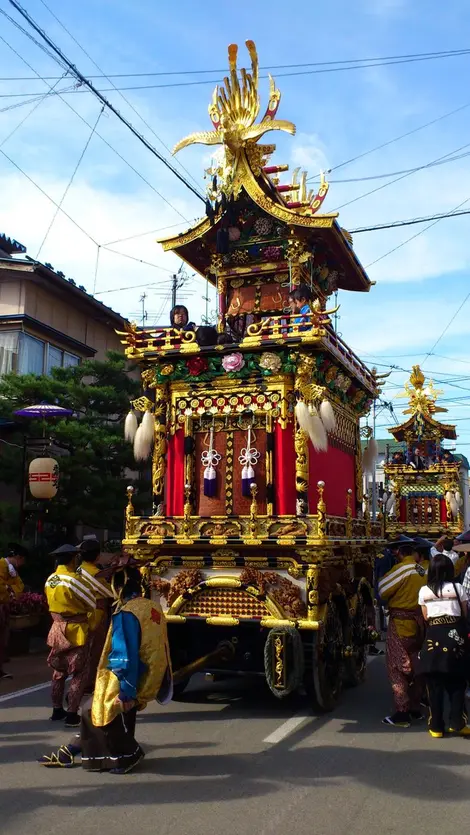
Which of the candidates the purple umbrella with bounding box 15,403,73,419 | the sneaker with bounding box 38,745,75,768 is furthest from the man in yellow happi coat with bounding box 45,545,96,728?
the purple umbrella with bounding box 15,403,73,419

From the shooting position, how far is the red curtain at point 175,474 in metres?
10.5

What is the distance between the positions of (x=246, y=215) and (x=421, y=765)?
873 centimetres

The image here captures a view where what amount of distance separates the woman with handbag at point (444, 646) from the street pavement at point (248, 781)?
0.84ft

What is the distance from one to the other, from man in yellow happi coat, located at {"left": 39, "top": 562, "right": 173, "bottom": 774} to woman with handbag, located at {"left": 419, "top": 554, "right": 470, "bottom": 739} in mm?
2961

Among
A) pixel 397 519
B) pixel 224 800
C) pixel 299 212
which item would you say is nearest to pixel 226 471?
pixel 299 212

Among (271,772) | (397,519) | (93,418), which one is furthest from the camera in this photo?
(397,519)

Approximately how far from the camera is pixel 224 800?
5504 mm

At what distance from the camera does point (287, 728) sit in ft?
26.0

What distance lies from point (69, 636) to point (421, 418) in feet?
78.8

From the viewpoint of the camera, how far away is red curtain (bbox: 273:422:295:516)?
9828 millimetres

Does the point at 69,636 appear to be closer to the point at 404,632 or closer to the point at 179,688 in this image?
the point at 179,688

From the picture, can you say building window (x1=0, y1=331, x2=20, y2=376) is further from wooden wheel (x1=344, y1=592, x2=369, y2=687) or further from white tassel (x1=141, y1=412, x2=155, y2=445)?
wooden wheel (x1=344, y1=592, x2=369, y2=687)

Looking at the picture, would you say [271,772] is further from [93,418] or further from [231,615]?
[93,418]

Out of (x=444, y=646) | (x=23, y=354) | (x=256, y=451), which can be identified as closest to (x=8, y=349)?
(x=23, y=354)
